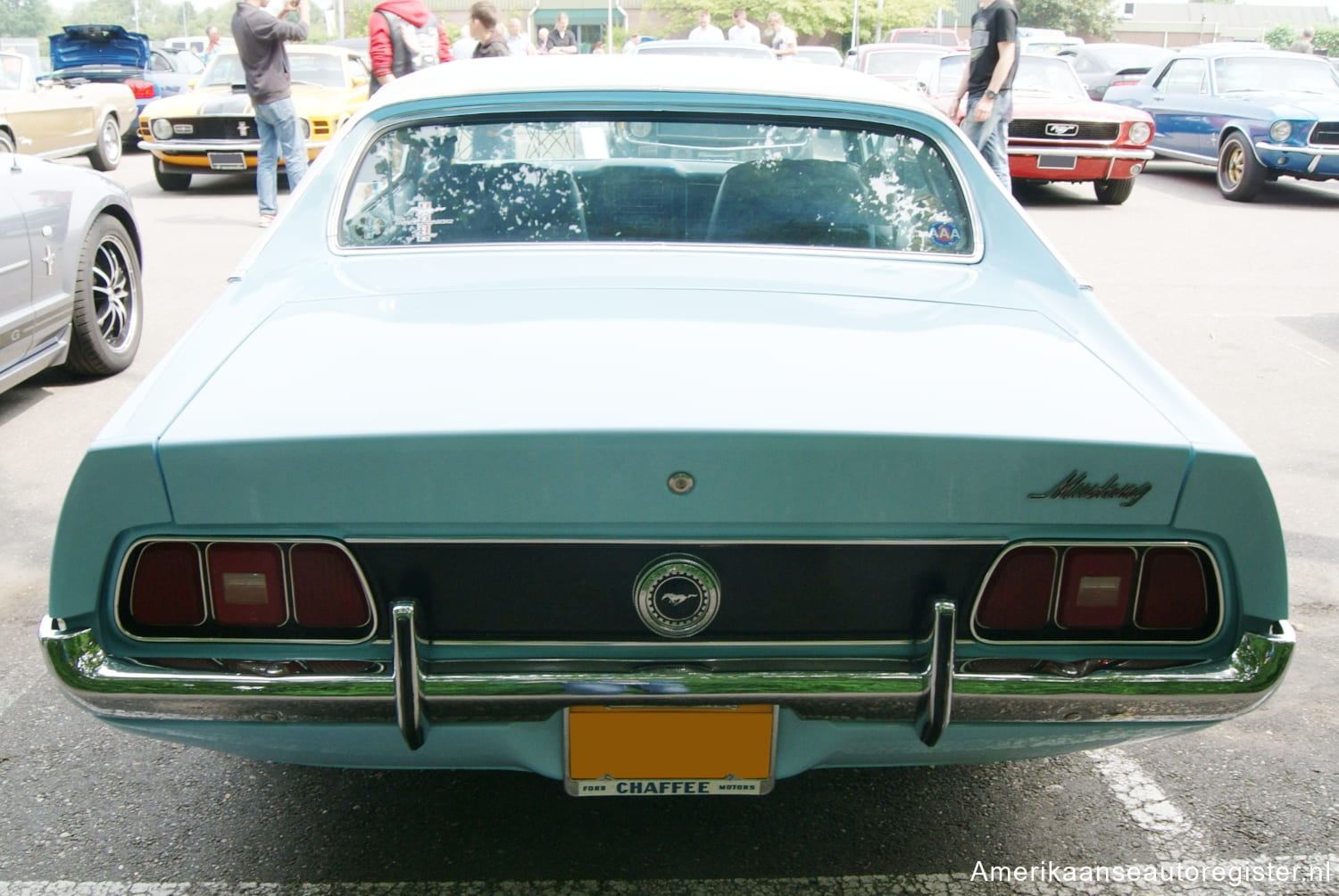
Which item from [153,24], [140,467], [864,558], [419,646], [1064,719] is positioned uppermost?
[140,467]

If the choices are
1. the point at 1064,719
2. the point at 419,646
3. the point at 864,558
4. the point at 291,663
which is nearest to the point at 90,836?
the point at 291,663

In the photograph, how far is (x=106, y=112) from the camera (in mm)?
13750

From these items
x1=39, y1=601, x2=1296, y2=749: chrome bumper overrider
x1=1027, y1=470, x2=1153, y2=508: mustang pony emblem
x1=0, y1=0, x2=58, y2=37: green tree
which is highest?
x1=1027, y1=470, x2=1153, y2=508: mustang pony emblem

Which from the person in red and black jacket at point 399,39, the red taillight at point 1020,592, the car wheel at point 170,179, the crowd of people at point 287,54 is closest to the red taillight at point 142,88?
the car wheel at point 170,179

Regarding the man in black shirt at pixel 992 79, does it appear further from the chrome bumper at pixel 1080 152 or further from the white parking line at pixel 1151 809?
the white parking line at pixel 1151 809

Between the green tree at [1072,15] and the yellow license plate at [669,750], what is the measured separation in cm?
6925

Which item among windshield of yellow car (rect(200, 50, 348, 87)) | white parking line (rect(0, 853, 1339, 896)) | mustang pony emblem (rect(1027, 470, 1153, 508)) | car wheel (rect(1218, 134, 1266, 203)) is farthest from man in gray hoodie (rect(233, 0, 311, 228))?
Answer: car wheel (rect(1218, 134, 1266, 203))

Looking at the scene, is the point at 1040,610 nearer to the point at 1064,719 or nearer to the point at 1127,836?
the point at 1064,719

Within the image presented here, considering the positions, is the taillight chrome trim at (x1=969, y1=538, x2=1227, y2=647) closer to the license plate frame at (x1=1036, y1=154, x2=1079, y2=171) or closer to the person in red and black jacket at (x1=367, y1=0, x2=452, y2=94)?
the person in red and black jacket at (x1=367, y1=0, x2=452, y2=94)

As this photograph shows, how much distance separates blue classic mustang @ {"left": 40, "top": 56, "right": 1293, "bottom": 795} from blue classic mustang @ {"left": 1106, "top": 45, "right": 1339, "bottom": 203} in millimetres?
10639

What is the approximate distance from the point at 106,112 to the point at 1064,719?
14564 mm

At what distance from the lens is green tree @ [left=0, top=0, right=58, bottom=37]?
3364 inches

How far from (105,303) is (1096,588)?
5.05m

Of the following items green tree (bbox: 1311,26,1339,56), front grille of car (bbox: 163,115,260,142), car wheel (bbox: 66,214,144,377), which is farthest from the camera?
green tree (bbox: 1311,26,1339,56)
